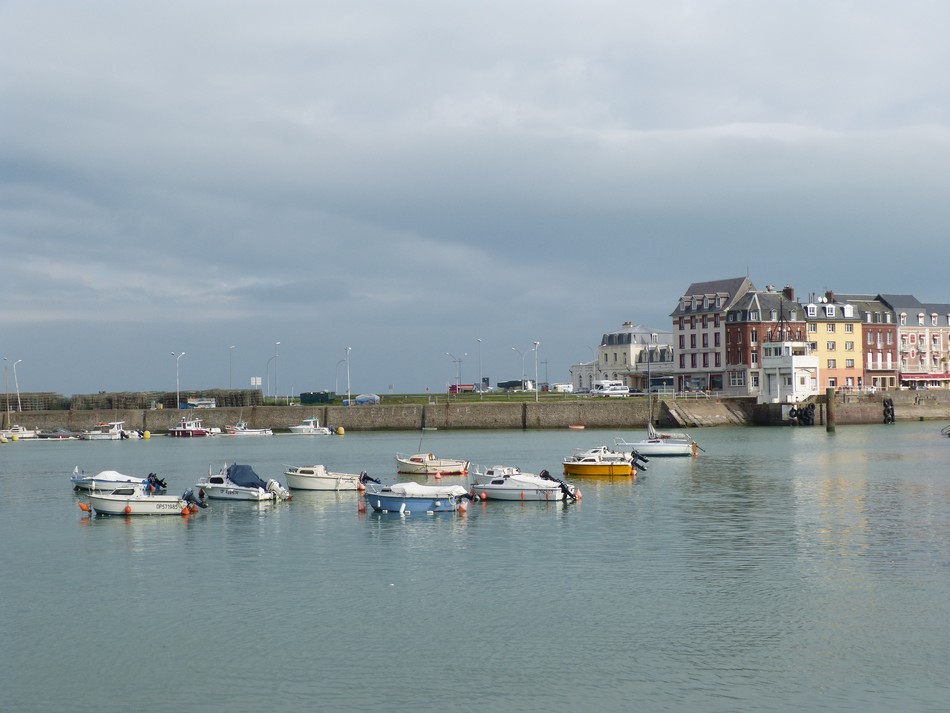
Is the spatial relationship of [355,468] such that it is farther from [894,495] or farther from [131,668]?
[131,668]

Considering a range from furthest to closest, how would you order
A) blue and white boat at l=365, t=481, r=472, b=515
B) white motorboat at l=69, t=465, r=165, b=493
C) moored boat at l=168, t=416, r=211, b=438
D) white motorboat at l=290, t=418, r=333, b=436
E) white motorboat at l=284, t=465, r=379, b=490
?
moored boat at l=168, t=416, r=211, b=438, white motorboat at l=290, t=418, r=333, b=436, white motorboat at l=284, t=465, r=379, b=490, white motorboat at l=69, t=465, r=165, b=493, blue and white boat at l=365, t=481, r=472, b=515

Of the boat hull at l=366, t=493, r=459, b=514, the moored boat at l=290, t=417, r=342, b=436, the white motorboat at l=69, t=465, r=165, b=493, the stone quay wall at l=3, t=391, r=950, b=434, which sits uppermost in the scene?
the stone quay wall at l=3, t=391, r=950, b=434

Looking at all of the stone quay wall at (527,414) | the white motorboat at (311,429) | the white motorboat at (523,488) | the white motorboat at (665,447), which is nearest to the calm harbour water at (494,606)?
the white motorboat at (523,488)

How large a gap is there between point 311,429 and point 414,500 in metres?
98.7

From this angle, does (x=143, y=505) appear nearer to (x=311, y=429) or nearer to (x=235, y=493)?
(x=235, y=493)

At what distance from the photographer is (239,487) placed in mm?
65562

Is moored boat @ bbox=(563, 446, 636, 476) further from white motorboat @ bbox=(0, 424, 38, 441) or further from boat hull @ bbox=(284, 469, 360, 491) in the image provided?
white motorboat @ bbox=(0, 424, 38, 441)

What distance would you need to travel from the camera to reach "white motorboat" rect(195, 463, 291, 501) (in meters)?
65.4

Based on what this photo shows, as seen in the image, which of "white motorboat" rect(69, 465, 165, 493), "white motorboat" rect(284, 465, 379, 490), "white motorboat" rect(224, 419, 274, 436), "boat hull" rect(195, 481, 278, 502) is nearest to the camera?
"boat hull" rect(195, 481, 278, 502)

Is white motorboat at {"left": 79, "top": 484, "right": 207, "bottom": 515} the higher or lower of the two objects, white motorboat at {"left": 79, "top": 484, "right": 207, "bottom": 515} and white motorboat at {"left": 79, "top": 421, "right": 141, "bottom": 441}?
the lower

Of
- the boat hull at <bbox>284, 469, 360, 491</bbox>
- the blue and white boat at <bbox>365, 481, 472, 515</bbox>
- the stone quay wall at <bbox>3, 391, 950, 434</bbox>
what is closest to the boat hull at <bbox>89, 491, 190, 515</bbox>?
the blue and white boat at <bbox>365, 481, 472, 515</bbox>

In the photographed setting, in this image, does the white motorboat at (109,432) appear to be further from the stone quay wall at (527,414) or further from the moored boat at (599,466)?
the moored boat at (599,466)

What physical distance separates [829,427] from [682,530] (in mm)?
90039

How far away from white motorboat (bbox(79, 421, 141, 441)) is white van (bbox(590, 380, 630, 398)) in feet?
230
